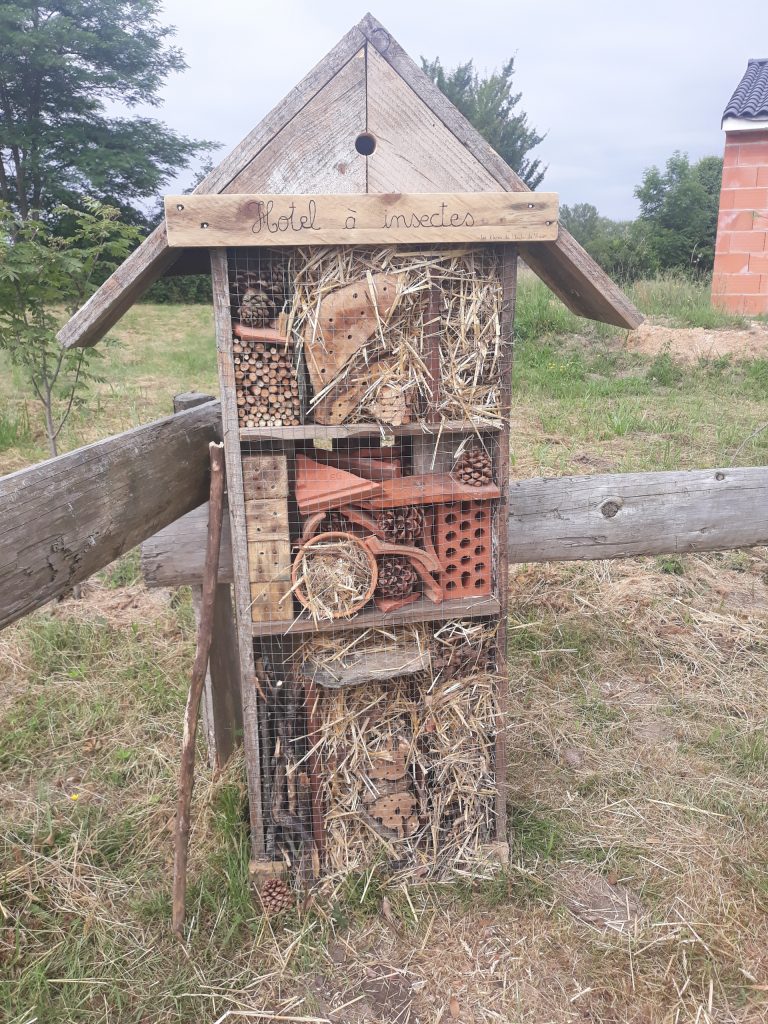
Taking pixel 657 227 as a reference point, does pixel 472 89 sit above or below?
above

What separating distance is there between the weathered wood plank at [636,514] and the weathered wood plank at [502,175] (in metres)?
0.87

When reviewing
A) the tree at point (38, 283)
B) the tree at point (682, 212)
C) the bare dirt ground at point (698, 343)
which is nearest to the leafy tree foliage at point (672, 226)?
the tree at point (682, 212)

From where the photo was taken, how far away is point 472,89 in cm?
4016

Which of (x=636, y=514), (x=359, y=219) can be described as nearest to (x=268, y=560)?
(x=359, y=219)

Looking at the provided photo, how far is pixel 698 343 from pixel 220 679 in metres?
9.01

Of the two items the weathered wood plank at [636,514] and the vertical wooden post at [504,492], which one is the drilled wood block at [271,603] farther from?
the weathered wood plank at [636,514]

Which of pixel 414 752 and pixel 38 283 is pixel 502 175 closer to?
pixel 414 752

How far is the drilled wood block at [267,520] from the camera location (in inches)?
94.3

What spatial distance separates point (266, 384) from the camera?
2.31 m

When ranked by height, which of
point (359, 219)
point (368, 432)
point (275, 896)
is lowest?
point (275, 896)

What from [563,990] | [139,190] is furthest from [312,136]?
[139,190]

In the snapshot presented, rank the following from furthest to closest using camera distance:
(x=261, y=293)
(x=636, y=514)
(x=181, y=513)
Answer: (x=636, y=514) → (x=181, y=513) → (x=261, y=293)

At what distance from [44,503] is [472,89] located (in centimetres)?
4524

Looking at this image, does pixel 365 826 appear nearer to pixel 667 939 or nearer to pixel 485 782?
pixel 485 782
